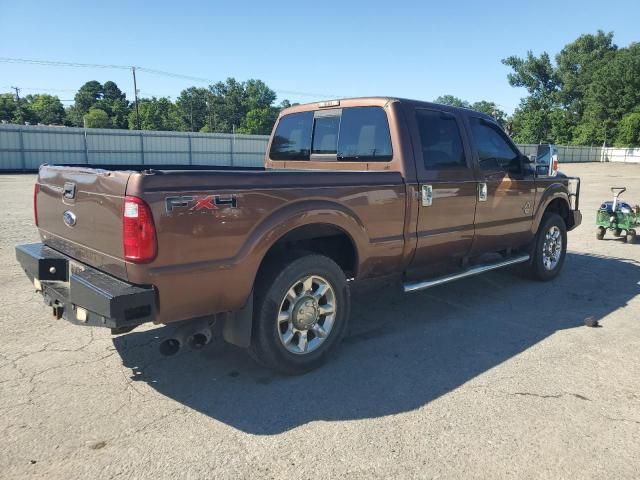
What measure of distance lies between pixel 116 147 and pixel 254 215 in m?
31.3

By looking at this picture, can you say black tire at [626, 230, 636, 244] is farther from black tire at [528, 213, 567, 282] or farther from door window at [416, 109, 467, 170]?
door window at [416, 109, 467, 170]

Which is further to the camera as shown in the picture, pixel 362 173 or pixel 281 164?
pixel 281 164

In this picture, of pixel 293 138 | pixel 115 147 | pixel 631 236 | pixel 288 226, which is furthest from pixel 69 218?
pixel 115 147

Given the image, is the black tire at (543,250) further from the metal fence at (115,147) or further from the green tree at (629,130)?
the green tree at (629,130)

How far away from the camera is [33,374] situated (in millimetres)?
3670

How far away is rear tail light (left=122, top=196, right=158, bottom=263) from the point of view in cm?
288

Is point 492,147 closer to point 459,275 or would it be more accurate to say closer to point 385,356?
point 459,275

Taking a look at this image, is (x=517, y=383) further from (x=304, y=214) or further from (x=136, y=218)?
(x=136, y=218)

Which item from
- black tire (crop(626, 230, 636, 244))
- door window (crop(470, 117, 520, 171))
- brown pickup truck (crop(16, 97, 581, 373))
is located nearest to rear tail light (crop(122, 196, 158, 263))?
brown pickup truck (crop(16, 97, 581, 373))

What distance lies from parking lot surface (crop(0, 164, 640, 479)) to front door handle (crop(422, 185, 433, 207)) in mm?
1195

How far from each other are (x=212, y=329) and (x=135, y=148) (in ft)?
104

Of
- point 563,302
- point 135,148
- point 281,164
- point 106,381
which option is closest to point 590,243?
point 563,302

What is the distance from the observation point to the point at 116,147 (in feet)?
104

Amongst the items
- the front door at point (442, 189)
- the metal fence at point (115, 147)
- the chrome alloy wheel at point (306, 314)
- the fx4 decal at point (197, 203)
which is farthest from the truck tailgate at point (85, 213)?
the metal fence at point (115, 147)
